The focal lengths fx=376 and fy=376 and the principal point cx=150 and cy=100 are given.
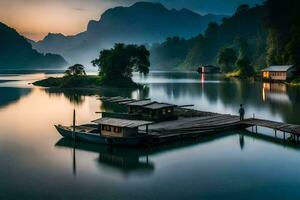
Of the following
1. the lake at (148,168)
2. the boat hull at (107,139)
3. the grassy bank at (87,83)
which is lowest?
the lake at (148,168)

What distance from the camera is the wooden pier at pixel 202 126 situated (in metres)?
38.2

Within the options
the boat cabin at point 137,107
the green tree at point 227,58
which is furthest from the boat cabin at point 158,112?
the green tree at point 227,58

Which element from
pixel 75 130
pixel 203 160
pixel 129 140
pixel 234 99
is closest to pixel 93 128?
pixel 75 130

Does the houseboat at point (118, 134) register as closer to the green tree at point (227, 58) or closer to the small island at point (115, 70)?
the small island at point (115, 70)

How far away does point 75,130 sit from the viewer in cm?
4041

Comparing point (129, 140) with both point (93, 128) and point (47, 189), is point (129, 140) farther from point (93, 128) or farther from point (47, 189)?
point (47, 189)

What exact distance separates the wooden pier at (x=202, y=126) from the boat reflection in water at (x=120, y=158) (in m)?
3.39

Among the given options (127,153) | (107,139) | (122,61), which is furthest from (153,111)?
(122,61)

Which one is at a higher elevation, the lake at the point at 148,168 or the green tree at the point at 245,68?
the green tree at the point at 245,68

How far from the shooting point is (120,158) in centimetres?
3316

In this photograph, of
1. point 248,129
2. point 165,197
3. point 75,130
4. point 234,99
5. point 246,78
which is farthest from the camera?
point 246,78

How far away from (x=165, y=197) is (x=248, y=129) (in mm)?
23750

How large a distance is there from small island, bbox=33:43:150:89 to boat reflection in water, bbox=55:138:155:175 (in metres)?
70.9

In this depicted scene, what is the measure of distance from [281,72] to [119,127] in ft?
296
